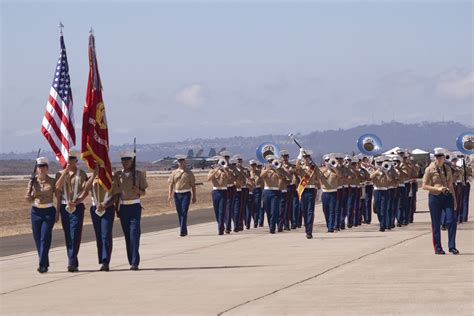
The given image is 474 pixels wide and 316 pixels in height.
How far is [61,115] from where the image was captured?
20625 mm

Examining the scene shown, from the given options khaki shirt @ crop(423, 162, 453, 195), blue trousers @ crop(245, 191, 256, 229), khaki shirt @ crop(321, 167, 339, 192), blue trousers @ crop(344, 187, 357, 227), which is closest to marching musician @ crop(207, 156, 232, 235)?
khaki shirt @ crop(321, 167, 339, 192)

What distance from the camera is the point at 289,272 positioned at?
17547 millimetres

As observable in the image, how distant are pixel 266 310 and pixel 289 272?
13.9ft

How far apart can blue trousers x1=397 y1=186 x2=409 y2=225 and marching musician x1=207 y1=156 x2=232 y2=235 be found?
13.3 feet

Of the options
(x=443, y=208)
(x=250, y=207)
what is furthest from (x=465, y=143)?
(x=443, y=208)

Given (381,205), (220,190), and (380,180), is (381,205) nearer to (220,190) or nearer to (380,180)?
(380,180)

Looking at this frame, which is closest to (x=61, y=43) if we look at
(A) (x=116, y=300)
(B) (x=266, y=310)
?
(A) (x=116, y=300)

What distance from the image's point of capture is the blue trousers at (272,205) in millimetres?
27781

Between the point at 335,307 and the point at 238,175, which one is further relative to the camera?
the point at 238,175

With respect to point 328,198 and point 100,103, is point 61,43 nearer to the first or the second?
point 100,103

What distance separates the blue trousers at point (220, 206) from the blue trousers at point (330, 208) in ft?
7.16

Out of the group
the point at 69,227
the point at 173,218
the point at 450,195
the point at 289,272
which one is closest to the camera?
the point at 289,272

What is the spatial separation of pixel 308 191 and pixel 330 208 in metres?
1.80

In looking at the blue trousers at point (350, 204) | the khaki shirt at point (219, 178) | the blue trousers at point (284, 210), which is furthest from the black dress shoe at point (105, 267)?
the blue trousers at point (350, 204)
